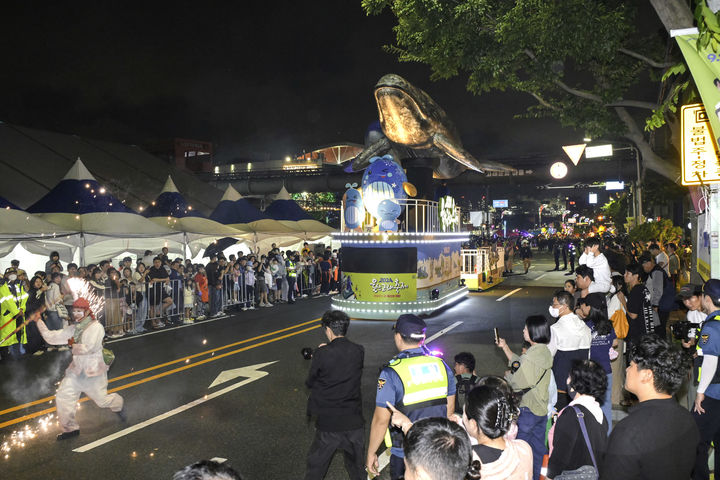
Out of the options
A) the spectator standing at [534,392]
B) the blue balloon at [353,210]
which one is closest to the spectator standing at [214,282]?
the blue balloon at [353,210]

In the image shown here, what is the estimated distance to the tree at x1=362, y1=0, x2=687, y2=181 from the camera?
10.4 metres

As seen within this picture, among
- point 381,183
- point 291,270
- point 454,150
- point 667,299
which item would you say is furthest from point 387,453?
point 291,270

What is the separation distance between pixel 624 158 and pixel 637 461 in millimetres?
34126

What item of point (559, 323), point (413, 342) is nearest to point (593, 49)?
point (559, 323)

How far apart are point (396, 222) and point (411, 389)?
11547 mm

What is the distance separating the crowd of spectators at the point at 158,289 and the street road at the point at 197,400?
0.91 m

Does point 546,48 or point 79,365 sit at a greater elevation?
point 546,48

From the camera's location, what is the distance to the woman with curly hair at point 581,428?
327 centimetres

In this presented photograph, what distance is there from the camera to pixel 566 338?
521 centimetres

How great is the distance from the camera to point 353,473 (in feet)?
14.3

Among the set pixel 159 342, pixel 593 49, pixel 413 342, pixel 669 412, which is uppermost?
pixel 593 49

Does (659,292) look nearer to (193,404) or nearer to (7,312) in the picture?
(193,404)

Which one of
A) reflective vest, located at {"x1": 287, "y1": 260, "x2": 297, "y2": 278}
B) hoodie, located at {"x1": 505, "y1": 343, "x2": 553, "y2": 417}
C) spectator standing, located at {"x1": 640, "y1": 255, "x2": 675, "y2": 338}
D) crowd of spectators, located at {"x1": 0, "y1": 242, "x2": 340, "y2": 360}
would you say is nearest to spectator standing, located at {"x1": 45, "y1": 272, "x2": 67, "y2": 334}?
crowd of spectators, located at {"x1": 0, "y1": 242, "x2": 340, "y2": 360}

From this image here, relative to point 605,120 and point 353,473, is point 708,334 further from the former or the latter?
point 605,120
